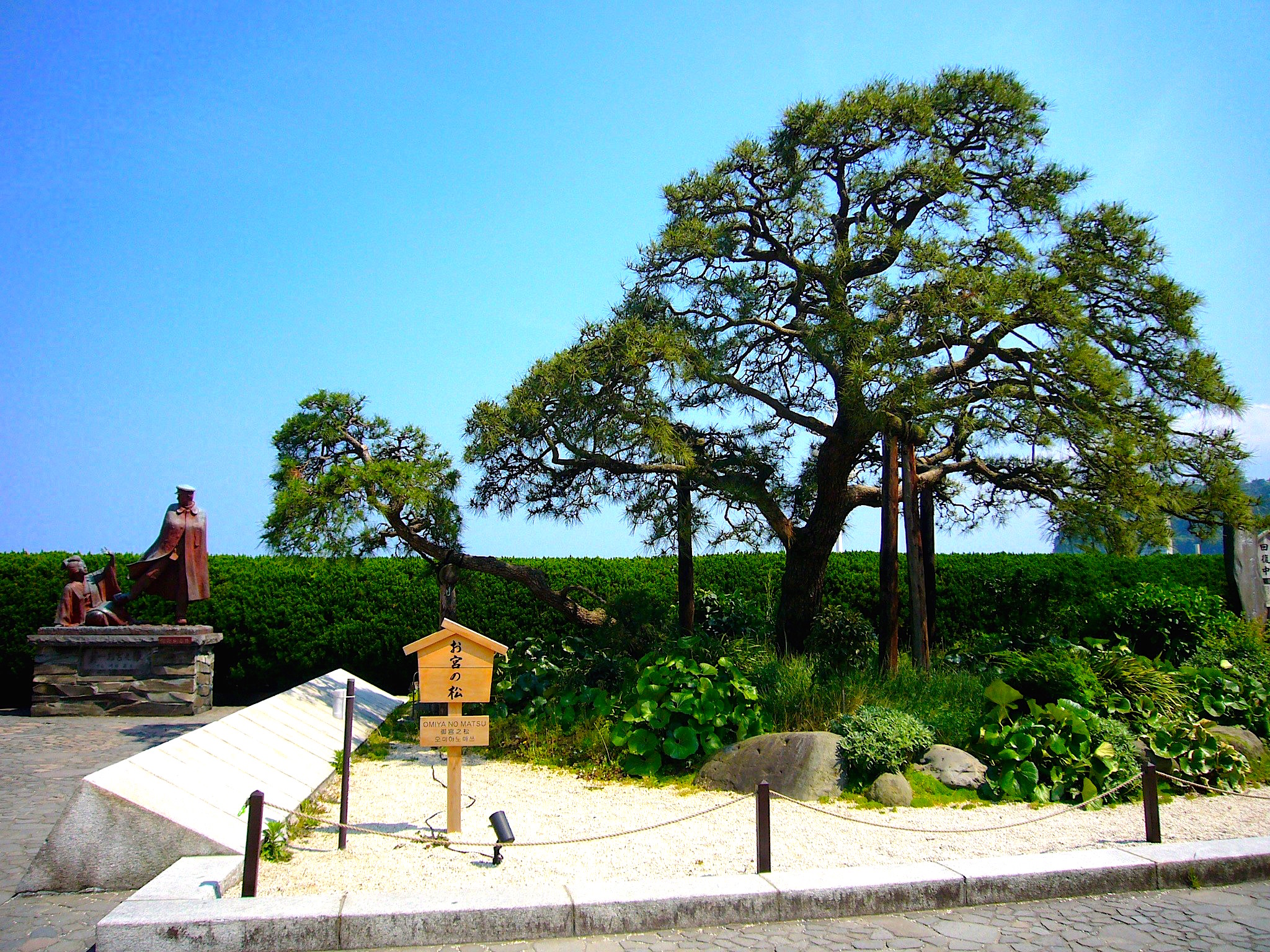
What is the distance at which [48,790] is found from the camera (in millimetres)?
6906

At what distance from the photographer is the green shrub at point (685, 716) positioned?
7.25m

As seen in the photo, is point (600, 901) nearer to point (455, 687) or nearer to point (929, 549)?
point (455, 687)

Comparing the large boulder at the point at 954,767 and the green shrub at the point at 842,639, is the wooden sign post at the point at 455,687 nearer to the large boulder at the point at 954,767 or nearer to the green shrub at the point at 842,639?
the large boulder at the point at 954,767

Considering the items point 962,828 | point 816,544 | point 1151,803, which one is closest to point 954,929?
point 962,828

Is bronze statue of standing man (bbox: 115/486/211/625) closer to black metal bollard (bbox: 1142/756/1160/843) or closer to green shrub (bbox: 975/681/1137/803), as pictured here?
green shrub (bbox: 975/681/1137/803)

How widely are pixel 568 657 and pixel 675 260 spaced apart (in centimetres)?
468

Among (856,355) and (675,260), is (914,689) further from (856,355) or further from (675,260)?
(675,260)

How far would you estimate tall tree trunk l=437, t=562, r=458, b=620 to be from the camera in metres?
9.78

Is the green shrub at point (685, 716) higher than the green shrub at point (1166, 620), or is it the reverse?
the green shrub at point (1166, 620)

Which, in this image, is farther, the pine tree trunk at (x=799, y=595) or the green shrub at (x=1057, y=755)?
the pine tree trunk at (x=799, y=595)

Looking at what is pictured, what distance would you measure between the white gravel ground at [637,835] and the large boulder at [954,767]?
345 millimetres

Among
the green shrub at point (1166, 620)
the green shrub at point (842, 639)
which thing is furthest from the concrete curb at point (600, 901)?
Answer: the green shrub at point (842, 639)

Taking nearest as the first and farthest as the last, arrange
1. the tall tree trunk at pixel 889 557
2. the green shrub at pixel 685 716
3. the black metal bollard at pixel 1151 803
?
the black metal bollard at pixel 1151 803 < the green shrub at pixel 685 716 < the tall tree trunk at pixel 889 557

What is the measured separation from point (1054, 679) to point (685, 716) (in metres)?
3.06
